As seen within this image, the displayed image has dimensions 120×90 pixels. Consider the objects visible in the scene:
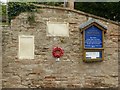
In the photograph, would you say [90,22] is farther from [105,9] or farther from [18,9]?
[105,9]

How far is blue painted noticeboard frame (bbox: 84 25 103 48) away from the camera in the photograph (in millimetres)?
10438

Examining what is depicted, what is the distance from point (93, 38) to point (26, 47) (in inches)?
84.8

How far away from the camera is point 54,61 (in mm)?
10398

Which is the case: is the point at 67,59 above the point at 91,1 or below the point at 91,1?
below

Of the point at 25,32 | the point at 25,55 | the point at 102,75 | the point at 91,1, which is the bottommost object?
the point at 102,75

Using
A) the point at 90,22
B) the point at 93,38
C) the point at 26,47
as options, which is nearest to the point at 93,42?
the point at 93,38

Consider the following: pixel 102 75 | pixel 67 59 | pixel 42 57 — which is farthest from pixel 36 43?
pixel 102 75

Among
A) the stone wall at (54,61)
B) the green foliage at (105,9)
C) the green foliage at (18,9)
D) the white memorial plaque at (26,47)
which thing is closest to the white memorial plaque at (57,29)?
the stone wall at (54,61)

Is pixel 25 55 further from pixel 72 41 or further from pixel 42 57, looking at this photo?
pixel 72 41

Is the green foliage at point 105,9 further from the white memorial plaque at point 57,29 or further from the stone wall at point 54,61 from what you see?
the white memorial plaque at point 57,29

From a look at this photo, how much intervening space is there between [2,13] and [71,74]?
2991mm

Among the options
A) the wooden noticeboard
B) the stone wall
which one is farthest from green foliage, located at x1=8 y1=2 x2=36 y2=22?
the wooden noticeboard

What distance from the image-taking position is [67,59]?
10.5 meters

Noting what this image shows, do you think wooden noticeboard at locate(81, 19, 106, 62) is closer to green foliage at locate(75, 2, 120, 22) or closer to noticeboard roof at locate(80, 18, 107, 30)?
noticeboard roof at locate(80, 18, 107, 30)
